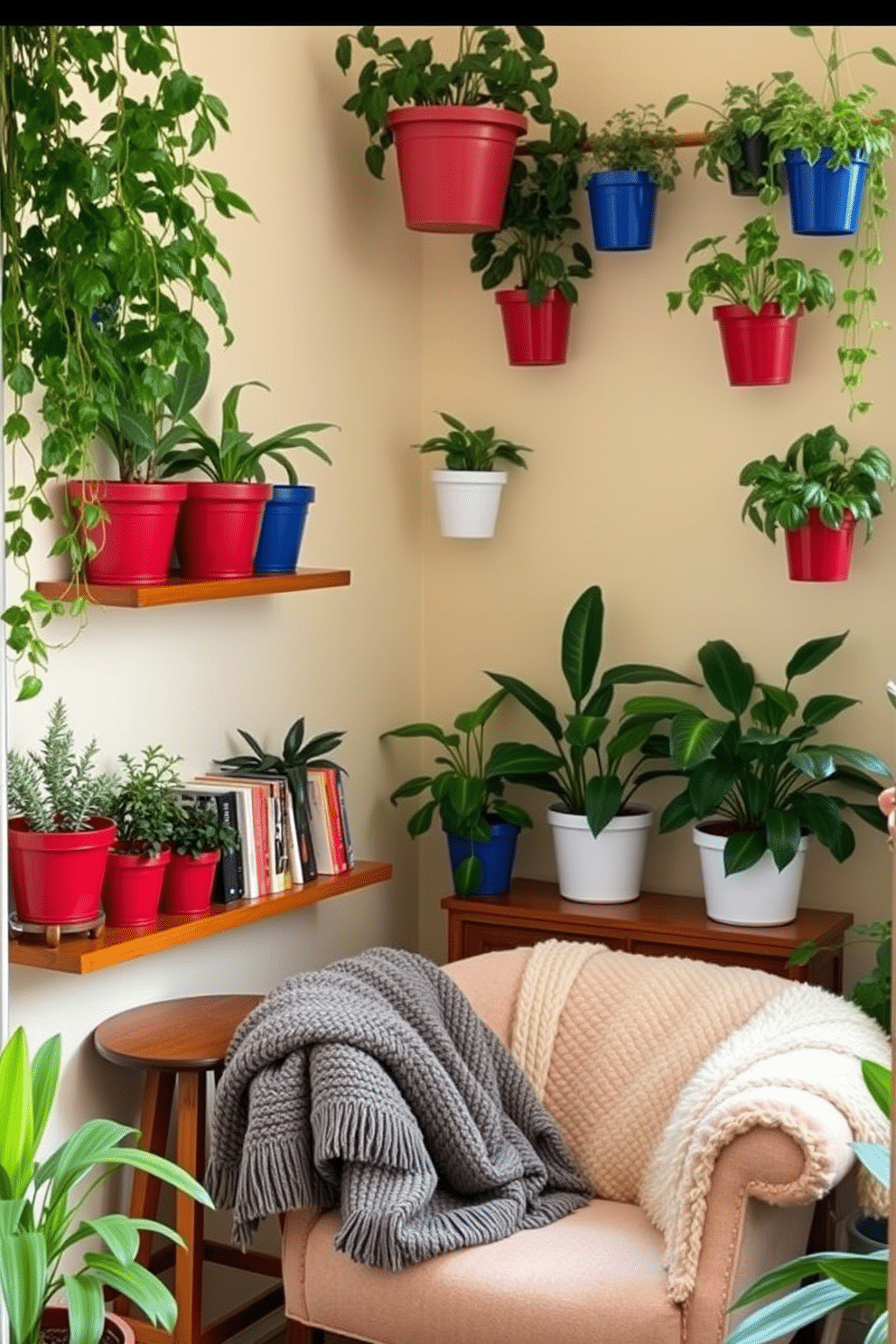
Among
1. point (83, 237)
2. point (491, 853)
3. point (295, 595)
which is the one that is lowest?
point (491, 853)

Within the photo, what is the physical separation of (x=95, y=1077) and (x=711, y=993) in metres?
1.08

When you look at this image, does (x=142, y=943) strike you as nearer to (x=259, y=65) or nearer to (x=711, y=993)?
(x=711, y=993)

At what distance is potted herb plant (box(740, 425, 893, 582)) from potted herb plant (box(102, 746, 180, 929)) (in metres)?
1.28

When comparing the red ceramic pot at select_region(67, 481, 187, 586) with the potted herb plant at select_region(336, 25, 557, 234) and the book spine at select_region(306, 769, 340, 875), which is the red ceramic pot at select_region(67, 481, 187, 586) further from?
the potted herb plant at select_region(336, 25, 557, 234)

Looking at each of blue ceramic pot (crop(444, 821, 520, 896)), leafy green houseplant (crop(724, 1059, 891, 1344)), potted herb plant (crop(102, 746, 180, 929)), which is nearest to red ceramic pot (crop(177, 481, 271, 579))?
potted herb plant (crop(102, 746, 180, 929))

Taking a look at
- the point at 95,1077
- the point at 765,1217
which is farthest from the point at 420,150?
the point at 765,1217

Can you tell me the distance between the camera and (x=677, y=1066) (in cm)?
270

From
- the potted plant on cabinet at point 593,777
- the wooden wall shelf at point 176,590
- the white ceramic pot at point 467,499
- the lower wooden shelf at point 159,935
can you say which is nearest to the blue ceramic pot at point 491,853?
the potted plant on cabinet at point 593,777

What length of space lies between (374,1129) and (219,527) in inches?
40.8

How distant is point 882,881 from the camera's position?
3.25 m

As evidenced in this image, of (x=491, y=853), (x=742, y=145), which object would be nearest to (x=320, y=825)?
(x=491, y=853)

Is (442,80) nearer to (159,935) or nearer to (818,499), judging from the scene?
(818,499)

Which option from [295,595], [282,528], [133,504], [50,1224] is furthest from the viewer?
[295,595]

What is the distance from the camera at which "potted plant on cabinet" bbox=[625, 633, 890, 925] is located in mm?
3076
